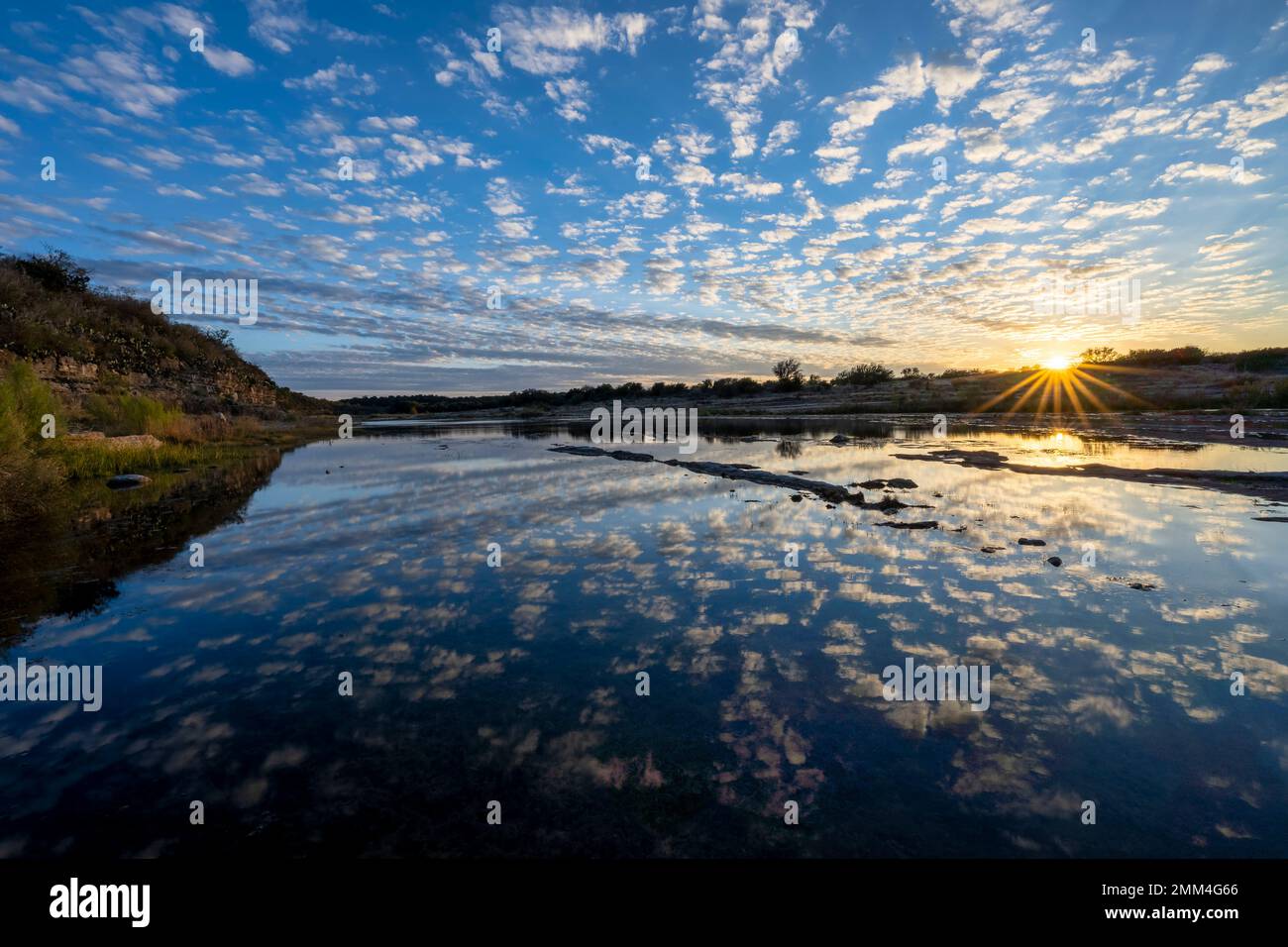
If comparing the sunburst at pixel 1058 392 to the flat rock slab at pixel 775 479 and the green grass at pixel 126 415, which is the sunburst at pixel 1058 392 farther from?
the green grass at pixel 126 415

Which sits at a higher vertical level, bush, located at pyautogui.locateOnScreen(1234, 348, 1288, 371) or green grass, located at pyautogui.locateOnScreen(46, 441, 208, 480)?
bush, located at pyautogui.locateOnScreen(1234, 348, 1288, 371)

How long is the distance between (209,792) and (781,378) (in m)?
105

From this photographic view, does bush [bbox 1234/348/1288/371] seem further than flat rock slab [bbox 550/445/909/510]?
Yes

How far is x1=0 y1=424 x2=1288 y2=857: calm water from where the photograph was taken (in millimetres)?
4172

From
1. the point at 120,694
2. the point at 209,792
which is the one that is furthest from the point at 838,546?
the point at 120,694

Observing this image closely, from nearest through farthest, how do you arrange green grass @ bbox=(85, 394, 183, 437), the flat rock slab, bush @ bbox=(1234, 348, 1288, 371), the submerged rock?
the flat rock slab < the submerged rock < green grass @ bbox=(85, 394, 183, 437) < bush @ bbox=(1234, 348, 1288, 371)

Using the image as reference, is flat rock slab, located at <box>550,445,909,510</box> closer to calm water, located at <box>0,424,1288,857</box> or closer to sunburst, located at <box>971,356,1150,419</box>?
calm water, located at <box>0,424,1288,857</box>

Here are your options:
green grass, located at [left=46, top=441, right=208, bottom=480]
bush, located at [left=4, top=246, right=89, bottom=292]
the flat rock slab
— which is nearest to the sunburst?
the flat rock slab

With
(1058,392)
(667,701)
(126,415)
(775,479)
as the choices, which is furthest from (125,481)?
(1058,392)

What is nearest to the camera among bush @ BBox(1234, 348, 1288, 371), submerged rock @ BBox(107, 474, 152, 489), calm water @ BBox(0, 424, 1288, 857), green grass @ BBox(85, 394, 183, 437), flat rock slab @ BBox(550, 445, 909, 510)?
calm water @ BBox(0, 424, 1288, 857)

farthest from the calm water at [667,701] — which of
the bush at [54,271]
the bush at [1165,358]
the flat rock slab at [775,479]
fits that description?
the bush at [1165,358]

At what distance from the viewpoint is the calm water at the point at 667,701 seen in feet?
13.7

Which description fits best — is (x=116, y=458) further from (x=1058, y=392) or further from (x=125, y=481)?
(x=1058, y=392)
